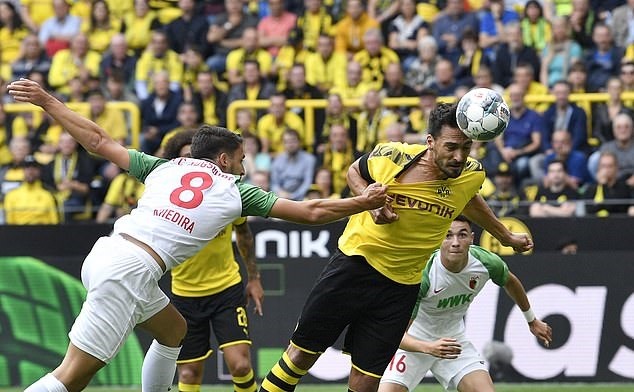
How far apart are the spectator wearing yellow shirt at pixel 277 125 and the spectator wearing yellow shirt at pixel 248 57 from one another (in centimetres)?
124

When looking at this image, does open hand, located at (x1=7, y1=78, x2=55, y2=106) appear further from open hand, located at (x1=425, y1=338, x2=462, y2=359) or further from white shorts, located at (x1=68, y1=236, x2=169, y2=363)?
open hand, located at (x1=425, y1=338, x2=462, y2=359)

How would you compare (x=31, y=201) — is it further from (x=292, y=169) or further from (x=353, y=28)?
(x=353, y=28)

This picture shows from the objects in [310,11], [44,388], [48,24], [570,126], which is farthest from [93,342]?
[48,24]

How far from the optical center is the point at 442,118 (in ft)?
27.3

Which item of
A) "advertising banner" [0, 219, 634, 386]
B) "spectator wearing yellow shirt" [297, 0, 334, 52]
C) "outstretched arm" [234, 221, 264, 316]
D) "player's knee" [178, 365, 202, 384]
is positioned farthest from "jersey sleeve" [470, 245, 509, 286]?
"spectator wearing yellow shirt" [297, 0, 334, 52]

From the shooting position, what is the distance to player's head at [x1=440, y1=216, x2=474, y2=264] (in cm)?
955

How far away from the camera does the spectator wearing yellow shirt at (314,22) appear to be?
18.0 meters

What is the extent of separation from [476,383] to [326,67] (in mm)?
8711

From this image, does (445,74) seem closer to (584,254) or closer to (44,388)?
(584,254)

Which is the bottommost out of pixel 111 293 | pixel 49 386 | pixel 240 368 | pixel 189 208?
pixel 240 368

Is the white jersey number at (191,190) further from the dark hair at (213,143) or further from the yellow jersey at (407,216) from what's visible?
the yellow jersey at (407,216)

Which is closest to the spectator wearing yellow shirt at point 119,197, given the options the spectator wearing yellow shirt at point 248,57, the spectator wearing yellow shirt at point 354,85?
the spectator wearing yellow shirt at point 248,57

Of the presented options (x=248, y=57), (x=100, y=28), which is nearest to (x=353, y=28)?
(x=248, y=57)

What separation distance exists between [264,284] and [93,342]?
18.8 feet
